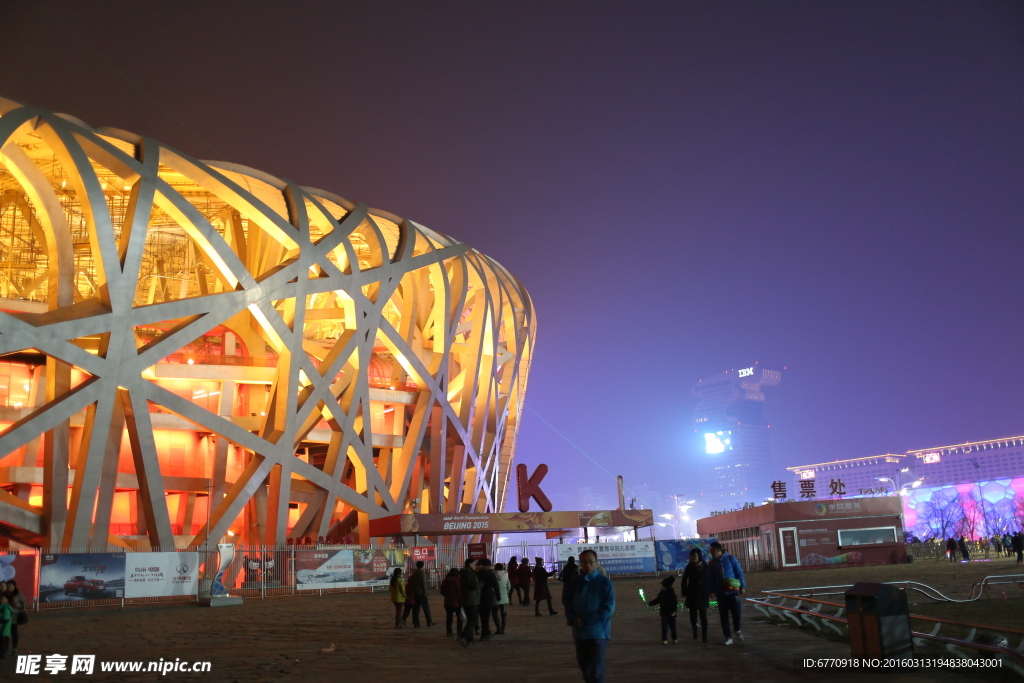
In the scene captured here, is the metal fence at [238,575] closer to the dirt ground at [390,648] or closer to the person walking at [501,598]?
the dirt ground at [390,648]

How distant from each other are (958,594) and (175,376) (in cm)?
2823

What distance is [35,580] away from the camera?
20266 mm

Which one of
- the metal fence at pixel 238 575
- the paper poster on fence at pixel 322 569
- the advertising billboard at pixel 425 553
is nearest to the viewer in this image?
the metal fence at pixel 238 575

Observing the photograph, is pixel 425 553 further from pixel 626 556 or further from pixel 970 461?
pixel 970 461

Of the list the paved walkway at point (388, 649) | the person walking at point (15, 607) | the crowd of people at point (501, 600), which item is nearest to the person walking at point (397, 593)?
the crowd of people at point (501, 600)

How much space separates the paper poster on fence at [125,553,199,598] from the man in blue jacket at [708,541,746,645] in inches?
635

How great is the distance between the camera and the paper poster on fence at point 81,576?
67.9 feet

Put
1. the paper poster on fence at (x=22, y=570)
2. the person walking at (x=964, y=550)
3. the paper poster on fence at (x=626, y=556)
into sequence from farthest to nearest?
the person walking at (x=964, y=550) → the paper poster on fence at (x=626, y=556) → the paper poster on fence at (x=22, y=570)

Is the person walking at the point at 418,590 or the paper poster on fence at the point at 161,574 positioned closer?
the person walking at the point at 418,590

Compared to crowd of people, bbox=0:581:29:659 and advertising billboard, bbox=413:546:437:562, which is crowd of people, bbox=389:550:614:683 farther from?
crowd of people, bbox=0:581:29:659

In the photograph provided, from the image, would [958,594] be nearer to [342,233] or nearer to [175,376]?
[342,233]

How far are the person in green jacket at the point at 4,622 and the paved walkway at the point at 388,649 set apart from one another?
0.71ft

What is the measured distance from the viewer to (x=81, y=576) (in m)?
21.2

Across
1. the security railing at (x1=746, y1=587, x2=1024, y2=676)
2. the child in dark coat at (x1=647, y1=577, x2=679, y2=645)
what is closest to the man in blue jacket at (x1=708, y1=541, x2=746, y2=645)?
the child in dark coat at (x1=647, y1=577, x2=679, y2=645)
